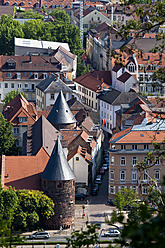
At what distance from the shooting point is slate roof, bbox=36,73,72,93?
127 metres

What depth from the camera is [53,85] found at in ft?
419

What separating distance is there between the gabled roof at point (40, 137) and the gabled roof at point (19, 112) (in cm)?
1041

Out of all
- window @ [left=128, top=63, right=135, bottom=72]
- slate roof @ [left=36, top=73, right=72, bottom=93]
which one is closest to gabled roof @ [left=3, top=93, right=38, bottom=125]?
slate roof @ [left=36, top=73, right=72, bottom=93]

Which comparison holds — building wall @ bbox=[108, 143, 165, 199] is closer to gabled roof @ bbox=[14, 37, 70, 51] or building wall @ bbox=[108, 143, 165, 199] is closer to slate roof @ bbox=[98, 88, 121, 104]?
slate roof @ bbox=[98, 88, 121, 104]

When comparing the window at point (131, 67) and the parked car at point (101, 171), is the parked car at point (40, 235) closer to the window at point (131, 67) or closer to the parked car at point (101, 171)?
the parked car at point (101, 171)

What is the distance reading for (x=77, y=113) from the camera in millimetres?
114125

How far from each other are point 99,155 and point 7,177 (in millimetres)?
26430

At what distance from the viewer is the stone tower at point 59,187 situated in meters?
76.7

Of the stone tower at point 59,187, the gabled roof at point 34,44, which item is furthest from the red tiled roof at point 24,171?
the gabled roof at point 34,44

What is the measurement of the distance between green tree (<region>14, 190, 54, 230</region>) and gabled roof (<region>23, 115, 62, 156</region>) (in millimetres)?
8358

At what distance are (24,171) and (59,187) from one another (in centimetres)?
448

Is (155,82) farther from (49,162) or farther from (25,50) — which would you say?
(25,50)

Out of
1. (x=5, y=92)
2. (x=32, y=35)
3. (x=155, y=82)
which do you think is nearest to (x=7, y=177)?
(x=155, y=82)

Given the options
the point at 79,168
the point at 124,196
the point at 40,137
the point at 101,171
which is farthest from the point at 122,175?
the point at 101,171
